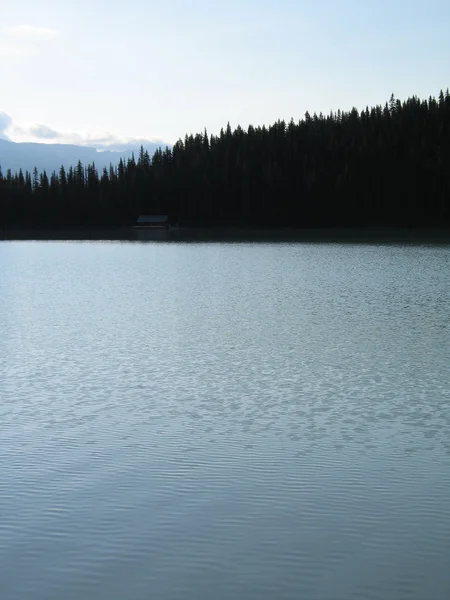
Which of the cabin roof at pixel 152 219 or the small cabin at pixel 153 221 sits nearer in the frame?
the small cabin at pixel 153 221

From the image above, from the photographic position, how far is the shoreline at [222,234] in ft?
420

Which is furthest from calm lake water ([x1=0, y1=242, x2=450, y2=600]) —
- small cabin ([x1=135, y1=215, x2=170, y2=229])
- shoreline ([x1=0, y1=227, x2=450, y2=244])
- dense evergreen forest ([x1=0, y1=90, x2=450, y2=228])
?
small cabin ([x1=135, y1=215, x2=170, y2=229])

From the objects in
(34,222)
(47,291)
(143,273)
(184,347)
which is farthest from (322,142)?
(184,347)

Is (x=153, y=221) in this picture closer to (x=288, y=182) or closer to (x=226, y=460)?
(x=288, y=182)

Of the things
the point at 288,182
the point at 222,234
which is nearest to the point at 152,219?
the point at 222,234

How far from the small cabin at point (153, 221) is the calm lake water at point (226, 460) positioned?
13562cm

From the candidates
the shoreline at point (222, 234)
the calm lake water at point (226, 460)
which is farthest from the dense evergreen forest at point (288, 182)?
the calm lake water at point (226, 460)

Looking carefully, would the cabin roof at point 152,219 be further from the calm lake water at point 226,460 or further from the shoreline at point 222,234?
the calm lake water at point 226,460

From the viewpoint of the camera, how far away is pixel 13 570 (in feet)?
26.8

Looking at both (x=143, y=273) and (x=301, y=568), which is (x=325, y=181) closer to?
(x=143, y=273)

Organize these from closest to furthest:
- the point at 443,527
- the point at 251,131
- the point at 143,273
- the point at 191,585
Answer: the point at 191,585
the point at 443,527
the point at 143,273
the point at 251,131

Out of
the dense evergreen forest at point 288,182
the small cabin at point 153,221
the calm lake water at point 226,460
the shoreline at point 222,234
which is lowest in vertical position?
the calm lake water at point 226,460

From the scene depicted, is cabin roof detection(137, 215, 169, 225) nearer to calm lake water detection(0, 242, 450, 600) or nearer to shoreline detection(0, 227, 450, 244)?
shoreline detection(0, 227, 450, 244)

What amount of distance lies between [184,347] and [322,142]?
157 m
